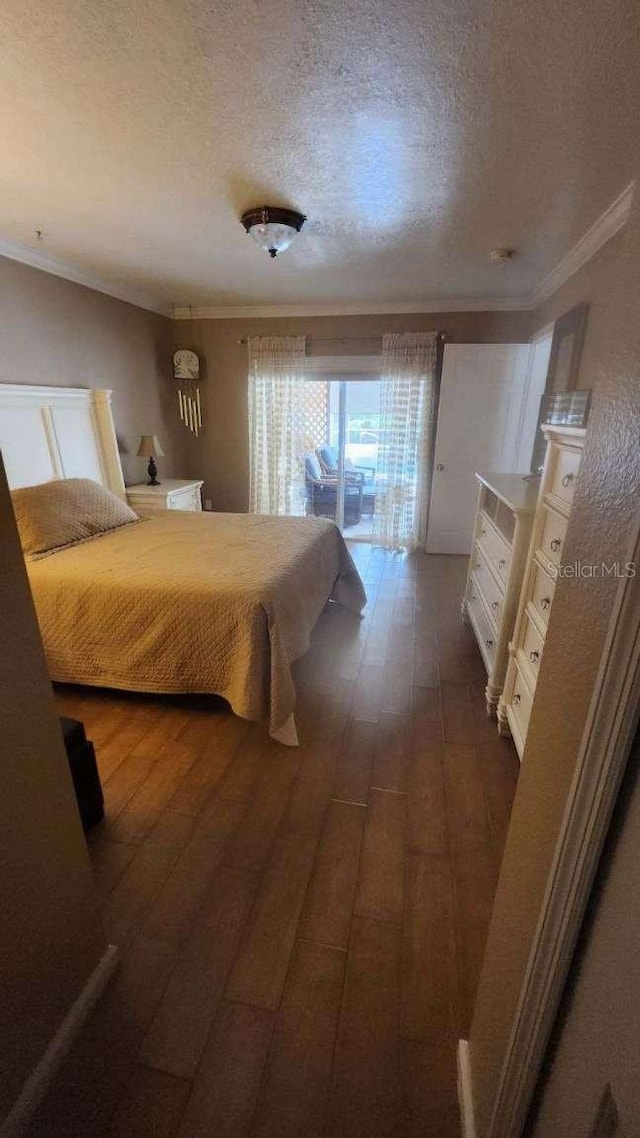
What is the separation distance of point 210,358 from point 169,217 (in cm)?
228

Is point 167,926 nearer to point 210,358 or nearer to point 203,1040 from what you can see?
point 203,1040

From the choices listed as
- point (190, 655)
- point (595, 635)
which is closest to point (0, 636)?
point (595, 635)

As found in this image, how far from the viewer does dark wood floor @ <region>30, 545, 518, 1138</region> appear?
967 mm

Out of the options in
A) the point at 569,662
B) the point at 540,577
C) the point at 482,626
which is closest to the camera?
the point at 569,662

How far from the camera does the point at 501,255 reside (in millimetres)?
2795

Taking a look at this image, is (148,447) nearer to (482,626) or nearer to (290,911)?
(482,626)

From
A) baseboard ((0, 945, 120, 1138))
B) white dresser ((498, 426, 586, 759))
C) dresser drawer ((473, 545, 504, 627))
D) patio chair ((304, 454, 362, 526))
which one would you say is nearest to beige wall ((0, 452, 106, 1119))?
baseboard ((0, 945, 120, 1138))

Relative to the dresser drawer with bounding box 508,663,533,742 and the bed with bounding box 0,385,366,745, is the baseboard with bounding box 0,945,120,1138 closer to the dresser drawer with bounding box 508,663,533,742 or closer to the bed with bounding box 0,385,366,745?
the bed with bounding box 0,385,366,745

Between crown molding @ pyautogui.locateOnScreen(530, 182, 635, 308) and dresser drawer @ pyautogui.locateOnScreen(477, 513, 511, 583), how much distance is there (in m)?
1.34

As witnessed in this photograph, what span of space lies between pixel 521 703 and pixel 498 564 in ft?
2.48

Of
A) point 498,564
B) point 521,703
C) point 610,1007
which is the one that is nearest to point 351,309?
point 498,564

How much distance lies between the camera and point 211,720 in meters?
2.12

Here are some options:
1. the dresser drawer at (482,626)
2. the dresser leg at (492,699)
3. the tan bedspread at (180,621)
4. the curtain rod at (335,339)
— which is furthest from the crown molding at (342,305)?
the dresser leg at (492,699)

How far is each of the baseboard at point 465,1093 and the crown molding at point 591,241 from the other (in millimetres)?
2516
